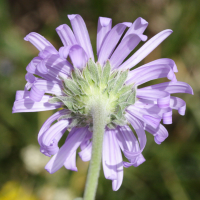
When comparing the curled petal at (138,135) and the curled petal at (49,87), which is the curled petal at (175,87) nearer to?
the curled petal at (138,135)

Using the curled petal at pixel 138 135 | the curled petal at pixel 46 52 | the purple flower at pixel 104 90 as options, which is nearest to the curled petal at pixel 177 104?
the purple flower at pixel 104 90

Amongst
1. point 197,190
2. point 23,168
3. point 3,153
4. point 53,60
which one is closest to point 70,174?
point 23,168

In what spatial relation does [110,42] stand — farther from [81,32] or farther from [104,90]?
[104,90]

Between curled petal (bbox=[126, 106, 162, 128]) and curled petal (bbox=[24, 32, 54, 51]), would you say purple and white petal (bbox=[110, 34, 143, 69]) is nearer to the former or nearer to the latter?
curled petal (bbox=[126, 106, 162, 128])

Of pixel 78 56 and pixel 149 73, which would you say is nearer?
pixel 78 56

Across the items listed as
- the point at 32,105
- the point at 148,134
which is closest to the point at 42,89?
the point at 32,105

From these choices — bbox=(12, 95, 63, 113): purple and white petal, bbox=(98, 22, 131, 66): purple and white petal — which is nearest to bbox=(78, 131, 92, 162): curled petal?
bbox=(12, 95, 63, 113): purple and white petal
